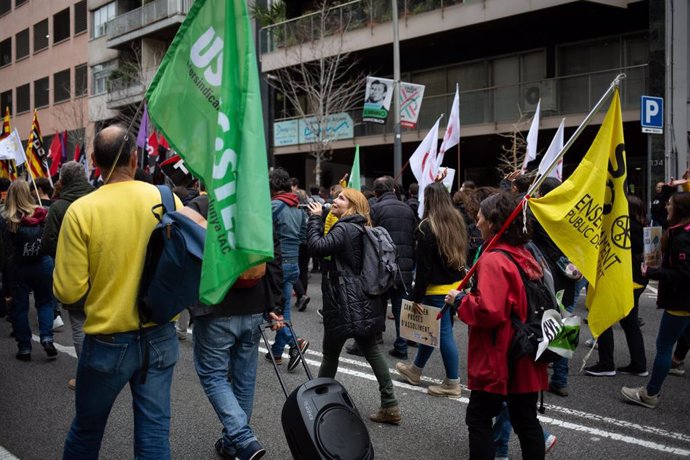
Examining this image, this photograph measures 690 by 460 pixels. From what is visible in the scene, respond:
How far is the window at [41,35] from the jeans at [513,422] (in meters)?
47.8

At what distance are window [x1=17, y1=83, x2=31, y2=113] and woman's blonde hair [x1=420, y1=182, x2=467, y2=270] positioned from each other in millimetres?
47114

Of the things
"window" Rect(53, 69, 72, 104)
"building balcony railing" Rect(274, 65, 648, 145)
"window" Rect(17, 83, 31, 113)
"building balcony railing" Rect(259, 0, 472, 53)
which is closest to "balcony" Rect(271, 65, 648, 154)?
"building balcony railing" Rect(274, 65, 648, 145)

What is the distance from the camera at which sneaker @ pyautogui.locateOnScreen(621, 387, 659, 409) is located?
5.62 metres

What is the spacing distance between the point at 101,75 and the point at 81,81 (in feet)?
9.47

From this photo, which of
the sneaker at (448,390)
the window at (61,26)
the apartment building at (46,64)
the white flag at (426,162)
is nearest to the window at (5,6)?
the apartment building at (46,64)

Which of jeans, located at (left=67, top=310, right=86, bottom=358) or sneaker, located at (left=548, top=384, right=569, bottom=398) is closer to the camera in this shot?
jeans, located at (left=67, top=310, right=86, bottom=358)

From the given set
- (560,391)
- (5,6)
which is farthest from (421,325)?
(5,6)

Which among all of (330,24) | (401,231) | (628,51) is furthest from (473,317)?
(330,24)

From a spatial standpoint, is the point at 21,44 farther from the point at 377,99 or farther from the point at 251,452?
the point at 251,452

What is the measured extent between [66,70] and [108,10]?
6.16 metres

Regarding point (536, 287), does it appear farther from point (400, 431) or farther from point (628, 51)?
point (628, 51)

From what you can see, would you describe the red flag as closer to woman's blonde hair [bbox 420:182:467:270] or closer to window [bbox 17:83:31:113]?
woman's blonde hair [bbox 420:182:467:270]

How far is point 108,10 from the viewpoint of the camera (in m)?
39.0

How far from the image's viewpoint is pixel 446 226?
603 cm
